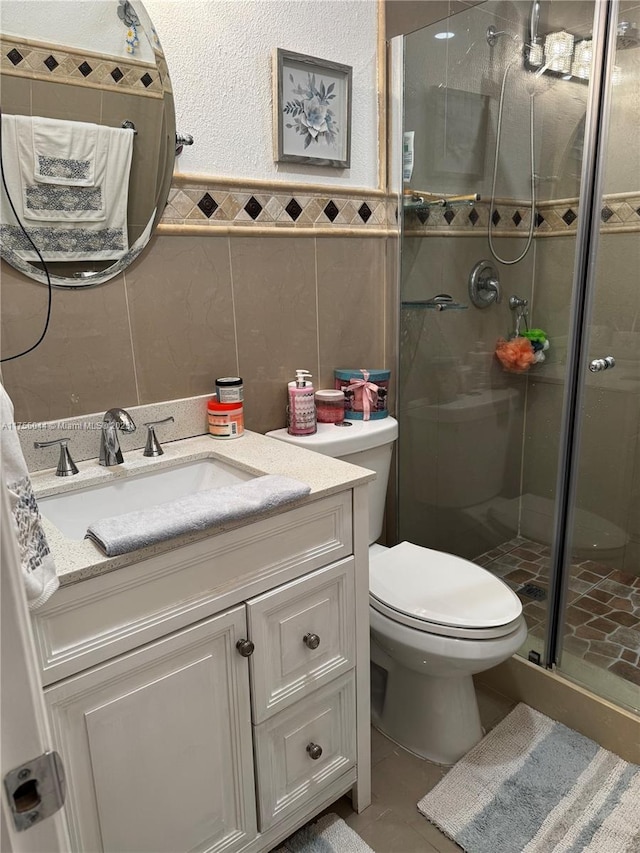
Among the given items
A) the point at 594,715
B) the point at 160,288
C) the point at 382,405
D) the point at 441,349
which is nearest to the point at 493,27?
the point at 441,349

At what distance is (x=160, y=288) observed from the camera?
4.76ft

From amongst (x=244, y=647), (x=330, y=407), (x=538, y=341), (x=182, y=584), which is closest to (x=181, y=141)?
(x=330, y=407)

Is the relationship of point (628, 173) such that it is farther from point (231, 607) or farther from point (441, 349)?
point (231, 607)

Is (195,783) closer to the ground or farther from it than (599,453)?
closer to the ground

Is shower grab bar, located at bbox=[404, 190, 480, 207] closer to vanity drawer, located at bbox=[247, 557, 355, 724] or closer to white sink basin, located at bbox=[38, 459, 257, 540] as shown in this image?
white sink basin, located at bbox=[38, 459, 257, 540]

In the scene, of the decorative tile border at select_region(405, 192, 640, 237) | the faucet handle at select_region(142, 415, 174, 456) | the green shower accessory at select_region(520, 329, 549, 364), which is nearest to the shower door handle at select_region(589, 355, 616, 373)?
the green shower accessory at select_region(520, 329, 549, 364)

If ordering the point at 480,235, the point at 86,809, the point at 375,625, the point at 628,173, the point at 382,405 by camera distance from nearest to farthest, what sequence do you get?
the point at 86,809
the point at 375,625
the point at 628,173
the point at 382,405
the point at 480,235

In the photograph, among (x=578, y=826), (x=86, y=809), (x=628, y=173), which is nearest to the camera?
(x=86, y=809)

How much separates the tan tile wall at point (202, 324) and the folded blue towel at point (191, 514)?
1.49 ft

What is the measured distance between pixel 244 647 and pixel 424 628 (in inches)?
19.8

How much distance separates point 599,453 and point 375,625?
0.89m

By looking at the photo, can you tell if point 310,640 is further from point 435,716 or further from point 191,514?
point 435,716

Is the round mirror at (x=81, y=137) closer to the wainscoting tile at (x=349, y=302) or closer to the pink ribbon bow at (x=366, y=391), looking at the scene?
the wainscoting tile at (x=349, y=302)

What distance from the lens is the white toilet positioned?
1.43 metres
